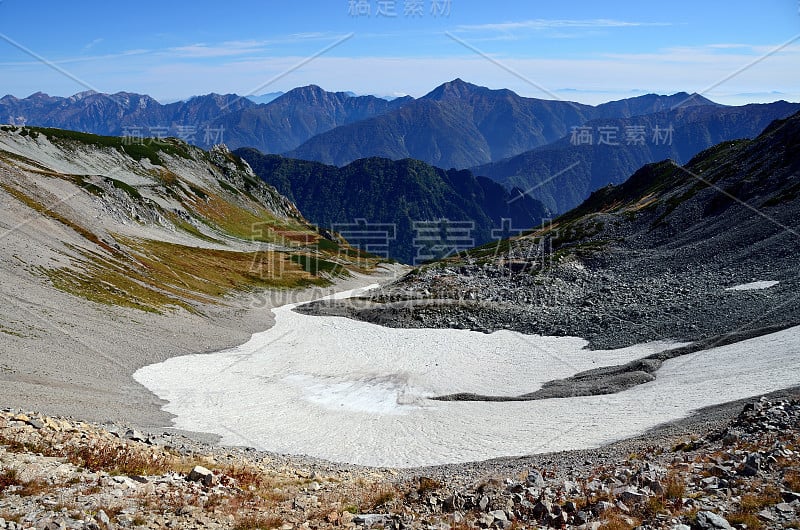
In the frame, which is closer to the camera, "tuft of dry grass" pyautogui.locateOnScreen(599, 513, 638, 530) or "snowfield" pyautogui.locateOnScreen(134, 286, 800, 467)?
"tuft of dry grass" pyautogui.locateOnScreen(599, 513, 638, 530)

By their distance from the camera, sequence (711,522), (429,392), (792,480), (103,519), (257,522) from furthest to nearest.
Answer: (429,392)
(792,480)
(257,522)
(711,522)
(103,519)

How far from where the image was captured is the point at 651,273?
86375 millimetres

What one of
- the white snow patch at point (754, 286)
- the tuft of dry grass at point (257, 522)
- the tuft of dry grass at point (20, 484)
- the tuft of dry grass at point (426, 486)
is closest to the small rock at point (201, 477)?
the tuft of dry grass at point (257, 522)

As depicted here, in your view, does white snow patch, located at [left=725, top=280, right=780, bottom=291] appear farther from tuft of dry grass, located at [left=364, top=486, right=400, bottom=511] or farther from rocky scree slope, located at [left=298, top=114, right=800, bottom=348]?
tuft of dry grass, located at [left=364, top=486, right=400, bottom=511]

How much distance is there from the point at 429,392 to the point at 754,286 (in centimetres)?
4486

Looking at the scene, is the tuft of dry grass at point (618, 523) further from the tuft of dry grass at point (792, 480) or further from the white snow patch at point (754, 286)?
the white snow patch at point (754, 286)

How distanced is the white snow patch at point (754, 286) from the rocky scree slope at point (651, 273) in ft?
3.48

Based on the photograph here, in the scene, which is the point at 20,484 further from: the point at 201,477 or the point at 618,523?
the point at 618,523

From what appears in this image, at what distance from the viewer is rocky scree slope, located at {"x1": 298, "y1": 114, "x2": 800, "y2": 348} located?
6291 centimetres

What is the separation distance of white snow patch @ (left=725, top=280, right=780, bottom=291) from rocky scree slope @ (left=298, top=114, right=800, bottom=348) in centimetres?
106

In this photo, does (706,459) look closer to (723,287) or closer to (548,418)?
(548,418)

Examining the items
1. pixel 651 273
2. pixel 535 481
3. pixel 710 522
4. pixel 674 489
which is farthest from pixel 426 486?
pixel 651 273

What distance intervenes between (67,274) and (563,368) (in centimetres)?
6499

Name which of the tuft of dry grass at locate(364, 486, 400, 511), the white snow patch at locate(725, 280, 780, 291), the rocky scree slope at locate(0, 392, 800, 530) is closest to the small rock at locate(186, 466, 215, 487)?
the rocky scree slope at locate(0, 392, 800, 530)
